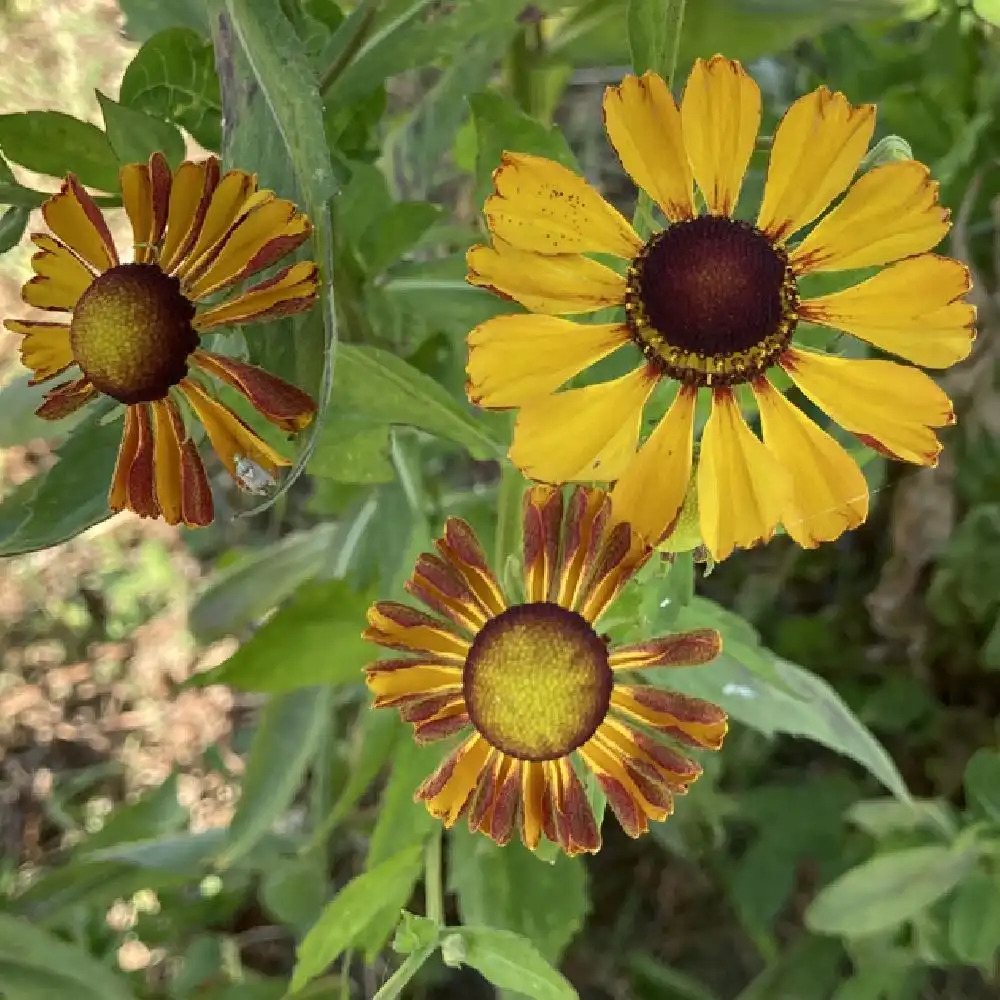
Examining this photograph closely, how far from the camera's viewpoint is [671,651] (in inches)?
22.1

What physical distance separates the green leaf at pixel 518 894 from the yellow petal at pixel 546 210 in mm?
451

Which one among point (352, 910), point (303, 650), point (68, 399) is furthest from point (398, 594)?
point (68, 399)

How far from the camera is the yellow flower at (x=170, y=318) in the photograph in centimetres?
47

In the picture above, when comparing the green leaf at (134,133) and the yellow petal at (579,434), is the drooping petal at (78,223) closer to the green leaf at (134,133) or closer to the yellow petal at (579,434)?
the green leaf at (134,133)

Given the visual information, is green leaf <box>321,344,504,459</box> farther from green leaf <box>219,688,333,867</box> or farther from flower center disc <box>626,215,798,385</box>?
green leaf <box>219,688,333,867</box>

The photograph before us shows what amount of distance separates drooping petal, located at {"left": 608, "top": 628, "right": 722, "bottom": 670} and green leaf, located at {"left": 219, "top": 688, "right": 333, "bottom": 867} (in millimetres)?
414

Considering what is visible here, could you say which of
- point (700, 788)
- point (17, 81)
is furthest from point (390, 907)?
point (17, 81)

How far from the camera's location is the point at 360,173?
684mm

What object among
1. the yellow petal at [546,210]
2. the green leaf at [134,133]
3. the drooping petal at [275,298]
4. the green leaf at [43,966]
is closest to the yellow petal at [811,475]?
the yellow petal at [546,210]

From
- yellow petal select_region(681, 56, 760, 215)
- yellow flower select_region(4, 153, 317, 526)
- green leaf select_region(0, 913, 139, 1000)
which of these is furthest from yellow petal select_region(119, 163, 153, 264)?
green leaf select_region(0, 913, 139, 1000)

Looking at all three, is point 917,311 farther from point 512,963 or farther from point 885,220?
point 512,963

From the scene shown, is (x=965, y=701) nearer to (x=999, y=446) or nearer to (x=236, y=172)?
(x=999, y=446)

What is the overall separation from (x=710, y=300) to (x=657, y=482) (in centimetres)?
8

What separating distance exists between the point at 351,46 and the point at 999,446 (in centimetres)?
70
